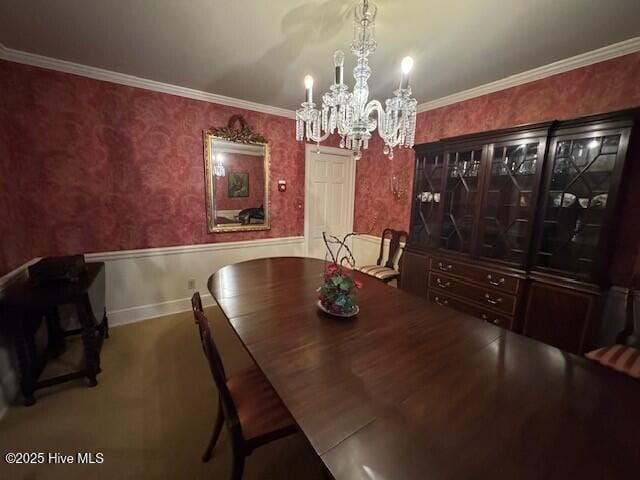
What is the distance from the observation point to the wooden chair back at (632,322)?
70.9 inches

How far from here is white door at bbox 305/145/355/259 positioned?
3910 mm

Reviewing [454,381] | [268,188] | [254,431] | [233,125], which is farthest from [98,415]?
[233,125]

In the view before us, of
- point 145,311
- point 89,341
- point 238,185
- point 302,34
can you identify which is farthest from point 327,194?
point 89,341

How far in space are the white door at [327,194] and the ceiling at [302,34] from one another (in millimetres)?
1454

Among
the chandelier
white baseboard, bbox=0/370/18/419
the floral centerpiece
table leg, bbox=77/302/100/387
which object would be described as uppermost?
the chandelier

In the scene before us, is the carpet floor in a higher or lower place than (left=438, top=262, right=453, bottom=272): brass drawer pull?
lower

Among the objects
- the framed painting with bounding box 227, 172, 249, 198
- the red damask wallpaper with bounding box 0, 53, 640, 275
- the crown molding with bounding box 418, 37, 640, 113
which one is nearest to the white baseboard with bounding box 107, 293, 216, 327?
the red damask wallpaper with bounding box 0, 53, 640, 275

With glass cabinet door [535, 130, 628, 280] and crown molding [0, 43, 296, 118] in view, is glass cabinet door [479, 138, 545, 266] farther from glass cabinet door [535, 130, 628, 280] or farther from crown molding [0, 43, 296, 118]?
crown molding [0, 43, 296, 118]

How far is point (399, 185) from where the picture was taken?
11.9 ft

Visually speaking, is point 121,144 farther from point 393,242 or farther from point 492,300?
point 492,300

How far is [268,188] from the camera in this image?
3.52m

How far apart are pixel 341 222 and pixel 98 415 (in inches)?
138

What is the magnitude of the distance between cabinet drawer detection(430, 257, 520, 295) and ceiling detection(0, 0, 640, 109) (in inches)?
69.1

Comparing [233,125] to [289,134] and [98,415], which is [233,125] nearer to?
[289,134]
